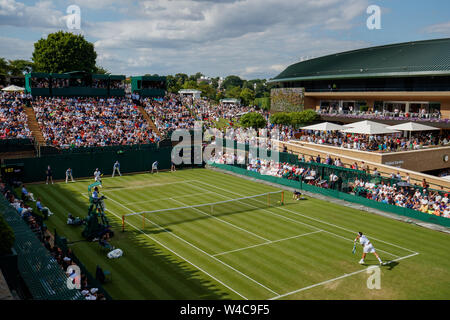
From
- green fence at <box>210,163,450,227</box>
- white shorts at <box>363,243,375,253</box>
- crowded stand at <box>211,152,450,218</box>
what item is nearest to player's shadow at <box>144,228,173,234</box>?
white shorts at <box>363,243,375,253</box>

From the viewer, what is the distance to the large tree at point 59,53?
73812 mm

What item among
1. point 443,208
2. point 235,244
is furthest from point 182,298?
point 443,208

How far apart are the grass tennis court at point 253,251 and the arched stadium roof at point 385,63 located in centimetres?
2784

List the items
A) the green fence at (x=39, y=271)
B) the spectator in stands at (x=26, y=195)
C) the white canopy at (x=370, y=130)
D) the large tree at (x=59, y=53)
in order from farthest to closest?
the large tree at (x=59, y=53) → the white canopy at (x=370, y=130) → the spectator in stands at (x=26, y=195) → the green fence at (x=39, y=271)

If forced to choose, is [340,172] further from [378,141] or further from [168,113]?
[168,113]

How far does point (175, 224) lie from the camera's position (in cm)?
2366

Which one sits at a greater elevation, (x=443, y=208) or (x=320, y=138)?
(x=320, y=138)

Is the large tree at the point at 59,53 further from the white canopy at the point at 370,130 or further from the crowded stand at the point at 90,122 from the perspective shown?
the white canopy at the point at 370,130

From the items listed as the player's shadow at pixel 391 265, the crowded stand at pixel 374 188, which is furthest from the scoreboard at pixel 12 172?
the player's shadow at pixel 391 265

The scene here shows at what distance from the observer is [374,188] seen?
28.6 meters

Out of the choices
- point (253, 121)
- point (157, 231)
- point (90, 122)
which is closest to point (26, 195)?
point (157, 231)

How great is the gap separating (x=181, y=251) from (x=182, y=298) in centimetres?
480
